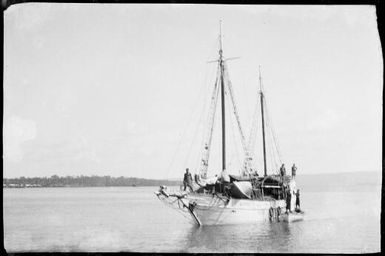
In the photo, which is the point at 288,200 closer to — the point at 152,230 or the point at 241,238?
the point at 241,238

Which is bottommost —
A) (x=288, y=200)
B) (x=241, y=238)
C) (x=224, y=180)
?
(x=241, y=238)

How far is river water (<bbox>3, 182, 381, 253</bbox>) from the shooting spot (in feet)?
24.9

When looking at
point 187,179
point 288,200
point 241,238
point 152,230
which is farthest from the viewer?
point 288,200

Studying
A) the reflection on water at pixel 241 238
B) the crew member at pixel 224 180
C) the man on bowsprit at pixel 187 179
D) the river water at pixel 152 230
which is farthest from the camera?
the crew member at pixel 224 180

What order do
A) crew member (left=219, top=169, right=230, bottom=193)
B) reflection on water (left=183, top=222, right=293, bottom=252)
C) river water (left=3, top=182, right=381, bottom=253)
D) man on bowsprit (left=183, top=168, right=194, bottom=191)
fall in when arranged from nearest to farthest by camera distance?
river water (left=3, top=182, right=381, bottom=253) → reflection on water (left=183, top=222, right=293, bottom=252) → man on bowsprit (left=183, top=168, right=194, bottom=191) → crew member (left=219, top=169, right=230, bottom=193)

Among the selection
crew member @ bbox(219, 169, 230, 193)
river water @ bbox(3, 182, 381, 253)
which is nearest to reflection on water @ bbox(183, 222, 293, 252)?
river water @ bbox(3, 182, 381, 253)

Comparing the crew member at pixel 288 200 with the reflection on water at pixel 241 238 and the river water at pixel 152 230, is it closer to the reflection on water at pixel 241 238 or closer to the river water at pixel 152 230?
the reflection on water at pixel 241 238

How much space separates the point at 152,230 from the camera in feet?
28.2

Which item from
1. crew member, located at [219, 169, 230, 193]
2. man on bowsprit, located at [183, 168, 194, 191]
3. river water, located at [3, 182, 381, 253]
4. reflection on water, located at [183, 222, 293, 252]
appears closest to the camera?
river water, located at [3, 182, 381, 253]

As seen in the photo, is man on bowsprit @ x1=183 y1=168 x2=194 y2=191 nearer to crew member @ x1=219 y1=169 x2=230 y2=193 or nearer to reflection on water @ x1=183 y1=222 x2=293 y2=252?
crew member @ x1=219 y1=169 x2=230 y2=193

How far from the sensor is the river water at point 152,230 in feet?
24.9

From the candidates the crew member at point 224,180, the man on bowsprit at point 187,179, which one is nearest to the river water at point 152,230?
the man on bowsprit at point 187,179

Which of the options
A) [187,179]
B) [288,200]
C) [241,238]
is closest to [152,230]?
[241,238]

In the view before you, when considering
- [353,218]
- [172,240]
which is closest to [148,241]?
[172,240]
